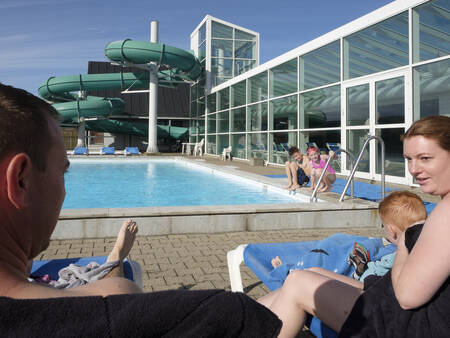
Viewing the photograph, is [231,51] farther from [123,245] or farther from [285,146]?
[123,245]

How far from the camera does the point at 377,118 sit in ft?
30.0

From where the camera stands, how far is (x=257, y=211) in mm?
4770

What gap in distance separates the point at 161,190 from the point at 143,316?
9.16 m

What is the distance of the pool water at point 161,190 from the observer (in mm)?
7848

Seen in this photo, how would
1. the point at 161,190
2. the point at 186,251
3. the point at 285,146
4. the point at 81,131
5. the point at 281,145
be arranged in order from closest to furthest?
the point at 186,251 < the point at 161,190 < the point at 285,146 < the point at 281,145 < the point at 81,131

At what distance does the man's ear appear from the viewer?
1.87ft

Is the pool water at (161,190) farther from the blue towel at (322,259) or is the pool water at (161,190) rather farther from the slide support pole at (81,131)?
the slide support pole at (81,131)

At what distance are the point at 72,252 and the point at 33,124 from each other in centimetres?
353

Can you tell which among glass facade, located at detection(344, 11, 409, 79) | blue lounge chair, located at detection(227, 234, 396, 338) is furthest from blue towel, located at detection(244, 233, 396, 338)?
glass facade, located at detection(344, 11, 409, 79)

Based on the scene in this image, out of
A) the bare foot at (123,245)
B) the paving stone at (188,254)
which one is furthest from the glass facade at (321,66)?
the bare foot at (123,245)

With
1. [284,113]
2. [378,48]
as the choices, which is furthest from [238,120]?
[378,48]

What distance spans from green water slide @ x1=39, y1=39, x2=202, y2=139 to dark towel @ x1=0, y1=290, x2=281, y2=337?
2161cm

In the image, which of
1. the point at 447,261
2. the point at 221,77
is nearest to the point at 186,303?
the point at 447,261

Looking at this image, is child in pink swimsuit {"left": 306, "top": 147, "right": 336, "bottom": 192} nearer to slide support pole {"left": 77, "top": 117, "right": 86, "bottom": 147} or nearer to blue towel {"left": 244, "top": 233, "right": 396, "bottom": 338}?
blue towel {"left": 244, "top": 233, "right": 396, "bottom": 338}
